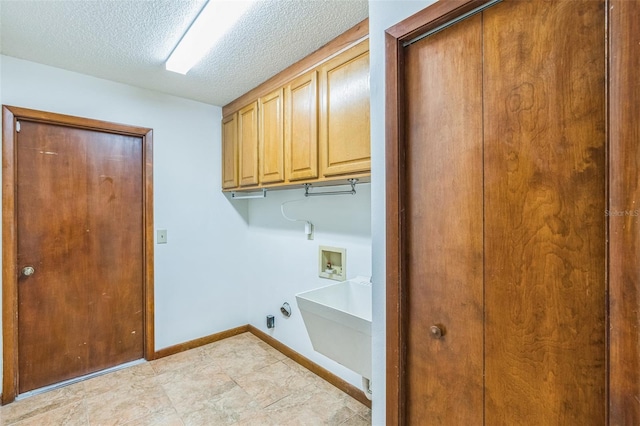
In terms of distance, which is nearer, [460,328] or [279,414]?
[460,328]

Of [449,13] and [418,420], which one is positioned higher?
[449,13]

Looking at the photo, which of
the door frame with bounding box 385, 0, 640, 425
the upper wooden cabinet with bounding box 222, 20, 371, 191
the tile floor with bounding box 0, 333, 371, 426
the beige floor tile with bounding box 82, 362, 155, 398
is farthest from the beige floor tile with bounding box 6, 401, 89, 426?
the door frame with bounding box 385, 0, 640, 425

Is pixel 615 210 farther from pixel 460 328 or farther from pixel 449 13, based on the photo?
pixel 449 13

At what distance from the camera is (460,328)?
2.84 feet

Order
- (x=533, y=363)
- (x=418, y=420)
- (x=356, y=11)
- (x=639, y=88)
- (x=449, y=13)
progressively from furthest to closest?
(x=356, y=11) < (x=418, y=420) < (x=449, y=13) < (x=533, y=363) < (x=639, y=88)

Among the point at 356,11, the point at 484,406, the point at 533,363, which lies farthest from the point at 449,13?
the point at 484,406

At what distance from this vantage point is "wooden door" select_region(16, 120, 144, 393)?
2.04 meters

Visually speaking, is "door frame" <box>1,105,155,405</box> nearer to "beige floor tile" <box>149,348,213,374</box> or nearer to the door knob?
"beige floor tile" <box>149,348,213,374</box>

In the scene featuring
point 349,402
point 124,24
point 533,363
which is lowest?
point 349,402

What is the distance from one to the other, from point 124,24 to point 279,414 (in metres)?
2.46

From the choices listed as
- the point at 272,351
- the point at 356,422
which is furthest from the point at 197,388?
the point at 356,422

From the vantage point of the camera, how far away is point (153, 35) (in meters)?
1.69

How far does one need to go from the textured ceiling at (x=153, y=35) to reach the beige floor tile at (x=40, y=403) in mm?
2308

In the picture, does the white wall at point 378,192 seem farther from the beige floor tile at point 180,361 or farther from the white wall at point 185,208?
the white wall at point 185,208
